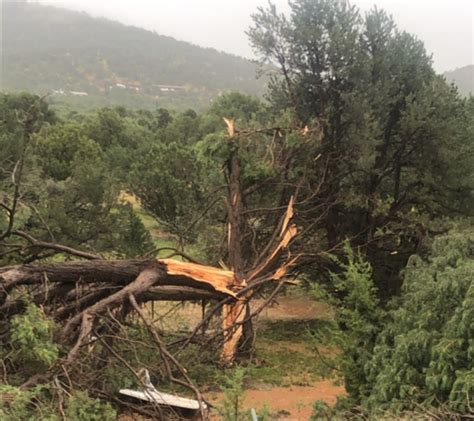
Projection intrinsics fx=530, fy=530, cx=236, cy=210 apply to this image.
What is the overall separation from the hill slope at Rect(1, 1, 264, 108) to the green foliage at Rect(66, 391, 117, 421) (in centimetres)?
7838

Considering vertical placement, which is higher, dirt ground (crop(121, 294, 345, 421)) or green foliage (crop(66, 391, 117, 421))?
green foliage (crop(66, 391, 117, 421))

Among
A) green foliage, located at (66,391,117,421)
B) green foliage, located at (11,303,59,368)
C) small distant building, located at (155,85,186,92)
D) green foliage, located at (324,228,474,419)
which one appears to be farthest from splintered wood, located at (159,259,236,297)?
small distant building, located at (155,85,186,92)

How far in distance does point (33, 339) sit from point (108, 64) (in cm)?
13447

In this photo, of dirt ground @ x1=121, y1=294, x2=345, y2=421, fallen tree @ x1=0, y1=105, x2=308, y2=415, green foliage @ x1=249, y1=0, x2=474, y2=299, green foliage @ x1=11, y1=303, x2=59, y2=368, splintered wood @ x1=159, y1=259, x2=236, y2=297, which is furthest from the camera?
green foliage @ x1=249, y1=0, x2=474, y2=299

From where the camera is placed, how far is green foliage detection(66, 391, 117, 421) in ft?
13.9

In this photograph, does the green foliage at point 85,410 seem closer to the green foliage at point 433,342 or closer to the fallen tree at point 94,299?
the fallen tree at point 94,299

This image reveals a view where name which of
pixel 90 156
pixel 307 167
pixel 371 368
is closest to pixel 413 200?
pixel 307 167

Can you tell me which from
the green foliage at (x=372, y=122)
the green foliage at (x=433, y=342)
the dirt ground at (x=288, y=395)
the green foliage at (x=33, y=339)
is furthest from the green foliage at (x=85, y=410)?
the green foliage at (x=372, y=122)

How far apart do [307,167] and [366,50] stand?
3.25 m

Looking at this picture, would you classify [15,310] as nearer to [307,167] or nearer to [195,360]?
[195,360]

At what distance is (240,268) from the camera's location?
10.4 m

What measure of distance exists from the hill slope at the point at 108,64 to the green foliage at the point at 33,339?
77.6 metres

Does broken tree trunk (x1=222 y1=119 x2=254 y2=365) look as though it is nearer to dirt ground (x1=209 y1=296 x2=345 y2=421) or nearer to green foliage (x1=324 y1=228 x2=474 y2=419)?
dirt ground (x1=209 y1=296 x2=345 y2=421)

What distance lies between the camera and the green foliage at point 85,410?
4234mm
